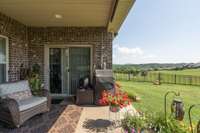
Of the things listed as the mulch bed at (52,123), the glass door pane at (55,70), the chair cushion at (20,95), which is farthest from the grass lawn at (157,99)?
the glass door pane at (55,70)

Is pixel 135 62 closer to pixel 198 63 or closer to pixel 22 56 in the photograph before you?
pixel 198 63

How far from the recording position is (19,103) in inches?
181

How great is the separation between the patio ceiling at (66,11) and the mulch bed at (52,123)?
100 inches

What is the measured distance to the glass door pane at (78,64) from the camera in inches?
322

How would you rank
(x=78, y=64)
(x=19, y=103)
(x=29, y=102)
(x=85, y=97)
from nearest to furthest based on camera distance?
1. (x=19, y=103)
2. (x=29, y=102)
3. (x=85, y=97)
4. (x=78, y=64)

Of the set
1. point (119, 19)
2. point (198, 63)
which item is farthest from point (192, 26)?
point (198, 63)

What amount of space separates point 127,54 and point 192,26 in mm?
8331

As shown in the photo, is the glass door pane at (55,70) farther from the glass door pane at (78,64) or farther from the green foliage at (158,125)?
the green foliage at (158,125)

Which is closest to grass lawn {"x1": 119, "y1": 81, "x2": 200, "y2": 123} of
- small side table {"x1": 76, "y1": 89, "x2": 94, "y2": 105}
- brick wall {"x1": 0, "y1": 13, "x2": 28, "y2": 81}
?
small side table {"x1": 76, "y1": 89, "x2": 94, "y2": 105}

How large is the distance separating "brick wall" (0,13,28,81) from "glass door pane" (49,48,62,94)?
3.00 ft

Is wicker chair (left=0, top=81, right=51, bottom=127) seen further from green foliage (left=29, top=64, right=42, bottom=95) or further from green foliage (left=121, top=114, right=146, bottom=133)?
green foliage (left=121, top=114, right=146, bottom=133)

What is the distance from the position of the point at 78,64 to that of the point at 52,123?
3.74 m

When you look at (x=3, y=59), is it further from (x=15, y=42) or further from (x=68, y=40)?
(x=68, y=40)

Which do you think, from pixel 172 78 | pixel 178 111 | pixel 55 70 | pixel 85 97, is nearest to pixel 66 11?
pixel 85 97
